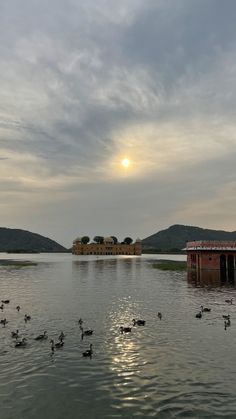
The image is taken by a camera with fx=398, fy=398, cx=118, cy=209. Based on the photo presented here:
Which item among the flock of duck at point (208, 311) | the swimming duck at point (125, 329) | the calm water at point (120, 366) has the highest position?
the flock of duck at point (208, 311)

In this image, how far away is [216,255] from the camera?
10862 cm

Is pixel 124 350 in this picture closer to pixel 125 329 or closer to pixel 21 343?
pixel 125 329

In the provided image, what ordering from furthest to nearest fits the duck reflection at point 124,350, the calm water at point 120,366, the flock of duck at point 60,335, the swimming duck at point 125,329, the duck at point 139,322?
the duck at point 139,322 → the swimming duck at point 125,329 → the flock of duck at point 60,335 → the duck reflection at point 124,350 → the calm water at point 120,366

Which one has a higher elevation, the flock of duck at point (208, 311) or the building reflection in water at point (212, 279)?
the building reflection in water at point (212, 279)

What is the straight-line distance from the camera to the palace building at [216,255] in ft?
350

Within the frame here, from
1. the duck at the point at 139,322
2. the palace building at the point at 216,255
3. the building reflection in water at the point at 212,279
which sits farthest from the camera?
the palace building at the point at 216,255

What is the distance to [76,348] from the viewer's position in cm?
3316

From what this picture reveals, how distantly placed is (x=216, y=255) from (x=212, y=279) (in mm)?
18660

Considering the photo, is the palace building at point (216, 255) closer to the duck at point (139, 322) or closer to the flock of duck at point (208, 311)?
the flock of duck at point (208, 311)

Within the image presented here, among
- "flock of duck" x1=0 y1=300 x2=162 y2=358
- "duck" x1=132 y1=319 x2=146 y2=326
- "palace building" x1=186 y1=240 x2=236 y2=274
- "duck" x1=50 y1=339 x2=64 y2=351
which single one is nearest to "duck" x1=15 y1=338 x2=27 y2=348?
"flock of duck" x1=0 y1=300 x2=162 y2=358

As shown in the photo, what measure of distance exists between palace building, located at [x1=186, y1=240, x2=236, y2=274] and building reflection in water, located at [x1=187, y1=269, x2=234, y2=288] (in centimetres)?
168

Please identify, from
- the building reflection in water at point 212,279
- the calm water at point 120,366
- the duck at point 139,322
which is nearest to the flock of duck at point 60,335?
the duck at point 139,322

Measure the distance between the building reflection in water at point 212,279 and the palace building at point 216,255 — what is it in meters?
1.68

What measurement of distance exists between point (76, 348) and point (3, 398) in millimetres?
10912
